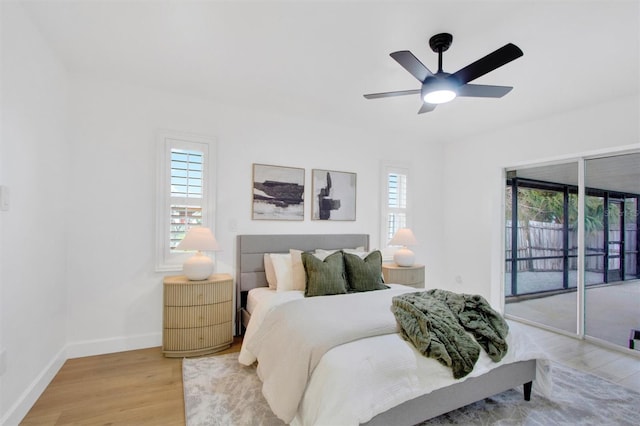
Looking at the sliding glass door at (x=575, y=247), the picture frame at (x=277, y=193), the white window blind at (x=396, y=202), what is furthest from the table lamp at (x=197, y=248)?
the sliding glass door at (x=575, y=247)

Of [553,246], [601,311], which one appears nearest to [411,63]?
[553,246]

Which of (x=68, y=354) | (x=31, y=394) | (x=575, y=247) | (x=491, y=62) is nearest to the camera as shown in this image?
(x=491, y=62)

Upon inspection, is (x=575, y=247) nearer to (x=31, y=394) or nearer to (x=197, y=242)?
(x=197, y=242)

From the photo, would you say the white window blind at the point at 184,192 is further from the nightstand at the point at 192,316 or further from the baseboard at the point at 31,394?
the baseboard at the point at 31,394

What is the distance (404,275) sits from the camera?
409 centimetres

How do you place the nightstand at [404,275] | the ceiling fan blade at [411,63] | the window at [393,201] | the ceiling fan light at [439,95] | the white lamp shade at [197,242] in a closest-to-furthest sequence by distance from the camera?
the ceiling fan blade at [411,63] < the ceiling fan light at [439,95] < the white lamp shade at [197,242] < the nightstand at [404,275] < the window at [393,201]

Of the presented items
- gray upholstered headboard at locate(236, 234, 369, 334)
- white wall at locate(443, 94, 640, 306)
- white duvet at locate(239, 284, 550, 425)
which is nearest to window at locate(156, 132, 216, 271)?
gray upholstered headboard at locate(236, 234, 369, 334)

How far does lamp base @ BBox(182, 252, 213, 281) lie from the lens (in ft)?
10.0

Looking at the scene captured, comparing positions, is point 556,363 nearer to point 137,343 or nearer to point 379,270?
point 379,270

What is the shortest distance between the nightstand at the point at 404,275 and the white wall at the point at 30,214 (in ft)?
11.3

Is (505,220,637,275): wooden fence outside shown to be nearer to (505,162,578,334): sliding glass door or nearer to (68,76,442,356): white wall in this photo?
(505,162,578,334): sliding glass door

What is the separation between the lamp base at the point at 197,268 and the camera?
305 centimetres

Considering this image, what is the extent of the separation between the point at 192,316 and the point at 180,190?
4.35ft

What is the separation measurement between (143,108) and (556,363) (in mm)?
4827
